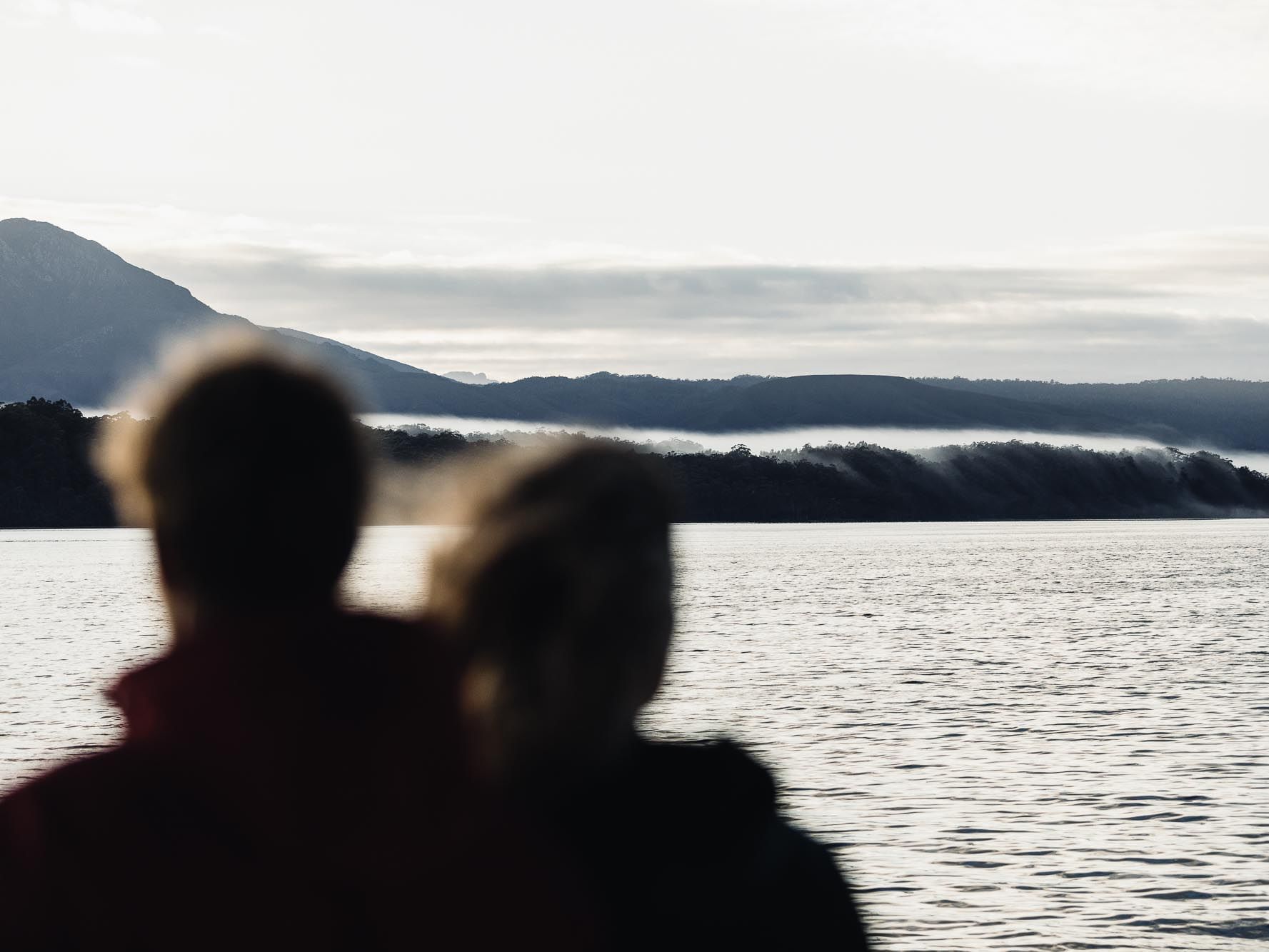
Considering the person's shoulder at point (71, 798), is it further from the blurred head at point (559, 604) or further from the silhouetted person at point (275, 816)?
the blurred head at point (559, 604)

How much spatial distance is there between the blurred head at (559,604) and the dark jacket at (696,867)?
0.45ft

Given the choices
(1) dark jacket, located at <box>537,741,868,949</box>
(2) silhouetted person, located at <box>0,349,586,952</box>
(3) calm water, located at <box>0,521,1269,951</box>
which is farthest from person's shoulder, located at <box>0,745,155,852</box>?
(1) dark jacket, located at <box>537,741,868,949</box>

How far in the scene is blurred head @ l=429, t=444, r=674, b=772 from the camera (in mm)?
2822

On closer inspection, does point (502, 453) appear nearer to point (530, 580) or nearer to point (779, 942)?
point (530, 580)

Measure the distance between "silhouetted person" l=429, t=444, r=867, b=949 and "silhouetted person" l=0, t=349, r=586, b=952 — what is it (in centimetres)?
11

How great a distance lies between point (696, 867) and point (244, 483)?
3.75ft

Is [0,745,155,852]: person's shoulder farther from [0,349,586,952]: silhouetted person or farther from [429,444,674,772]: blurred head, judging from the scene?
[429,444,674,772]: blurred head

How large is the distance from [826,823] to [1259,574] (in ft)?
454

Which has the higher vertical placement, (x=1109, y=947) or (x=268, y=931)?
(x=268, y=931)

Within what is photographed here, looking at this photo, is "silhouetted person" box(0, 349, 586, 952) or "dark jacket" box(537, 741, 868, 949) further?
"dark jacket" box(537, 741, 868, 949)

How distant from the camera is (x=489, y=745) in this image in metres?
2.89

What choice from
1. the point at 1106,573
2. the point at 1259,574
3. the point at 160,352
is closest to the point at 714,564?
the point at 1106,573

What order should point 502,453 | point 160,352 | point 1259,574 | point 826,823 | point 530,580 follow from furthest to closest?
point 1259,574 → point 826,823 → point 160,352 → point 502,453 → point 530,580

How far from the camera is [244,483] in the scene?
3.03 meters
